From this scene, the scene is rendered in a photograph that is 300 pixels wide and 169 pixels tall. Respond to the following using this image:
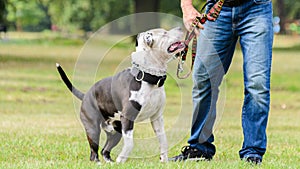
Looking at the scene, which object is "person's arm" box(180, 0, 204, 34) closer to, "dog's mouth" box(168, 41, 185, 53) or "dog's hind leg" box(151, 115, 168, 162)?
"dog's mouth" box(168, 41, 185, 53)

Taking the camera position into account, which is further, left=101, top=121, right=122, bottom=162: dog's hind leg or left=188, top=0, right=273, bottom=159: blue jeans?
left=188, top=0, right=273, bottom=159: blue jeans

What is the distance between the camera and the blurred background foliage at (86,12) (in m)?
36.3

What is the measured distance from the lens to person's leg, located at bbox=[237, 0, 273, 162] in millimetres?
5559

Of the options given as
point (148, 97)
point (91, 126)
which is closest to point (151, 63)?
point (148, 97)

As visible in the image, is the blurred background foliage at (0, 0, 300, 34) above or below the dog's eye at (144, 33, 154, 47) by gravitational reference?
below

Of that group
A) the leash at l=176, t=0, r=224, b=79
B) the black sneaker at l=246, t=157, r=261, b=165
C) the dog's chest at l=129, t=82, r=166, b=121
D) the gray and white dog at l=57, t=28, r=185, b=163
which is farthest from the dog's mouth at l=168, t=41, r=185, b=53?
the black sneaker at l=246, t=157, r=261, b=165

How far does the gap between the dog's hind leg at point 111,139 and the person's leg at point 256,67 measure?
3.71ft

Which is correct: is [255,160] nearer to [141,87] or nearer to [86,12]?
[141,87]

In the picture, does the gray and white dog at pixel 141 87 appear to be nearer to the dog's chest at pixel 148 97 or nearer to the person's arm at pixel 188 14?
the dog's chest at pixel 148 97

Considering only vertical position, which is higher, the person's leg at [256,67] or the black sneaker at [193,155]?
the person's leg at [256,67]

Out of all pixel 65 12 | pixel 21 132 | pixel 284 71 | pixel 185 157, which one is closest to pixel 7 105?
pixel 21 132

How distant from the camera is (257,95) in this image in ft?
18.4

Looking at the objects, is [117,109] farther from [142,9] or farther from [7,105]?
[142,9]

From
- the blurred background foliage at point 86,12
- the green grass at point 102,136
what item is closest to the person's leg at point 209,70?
the green grass at point 102,136
